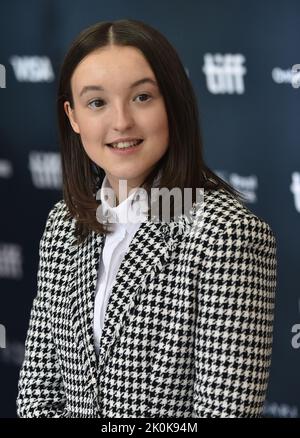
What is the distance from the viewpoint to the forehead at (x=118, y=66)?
1324 millimetres

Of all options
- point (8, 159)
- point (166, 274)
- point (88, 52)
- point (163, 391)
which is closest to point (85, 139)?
point (88, 52)

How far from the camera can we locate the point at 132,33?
4.39ft

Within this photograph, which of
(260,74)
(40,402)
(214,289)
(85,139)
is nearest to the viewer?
(214,289)

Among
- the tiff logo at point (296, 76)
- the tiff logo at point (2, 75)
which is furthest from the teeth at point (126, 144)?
the tiff logo at point (2, 75)

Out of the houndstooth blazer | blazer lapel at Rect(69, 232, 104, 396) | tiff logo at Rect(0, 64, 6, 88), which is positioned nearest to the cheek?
the houndstooth blazer

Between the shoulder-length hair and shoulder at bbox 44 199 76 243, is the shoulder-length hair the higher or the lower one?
the higher one

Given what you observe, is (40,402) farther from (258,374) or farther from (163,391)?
(258,374)

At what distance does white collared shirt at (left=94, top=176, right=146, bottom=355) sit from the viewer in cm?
142

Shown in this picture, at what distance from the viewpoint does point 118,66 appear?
1.33 metres

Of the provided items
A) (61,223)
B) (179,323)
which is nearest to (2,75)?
(61,223)

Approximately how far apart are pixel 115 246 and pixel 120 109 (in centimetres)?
26

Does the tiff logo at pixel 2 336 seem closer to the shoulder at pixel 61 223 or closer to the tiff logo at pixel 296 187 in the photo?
the tiff logo at pixel 296 187

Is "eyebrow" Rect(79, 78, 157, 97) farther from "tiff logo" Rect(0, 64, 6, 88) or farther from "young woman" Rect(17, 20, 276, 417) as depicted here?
"tiff logo" Rect(0, 64, 6, 88)

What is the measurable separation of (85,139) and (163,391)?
17.2 inches
